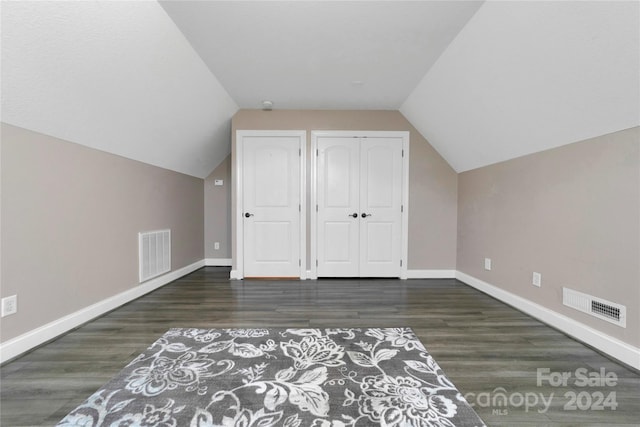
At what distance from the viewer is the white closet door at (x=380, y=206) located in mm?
4086

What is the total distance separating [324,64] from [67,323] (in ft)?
10.6

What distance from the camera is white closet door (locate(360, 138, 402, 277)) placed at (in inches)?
161

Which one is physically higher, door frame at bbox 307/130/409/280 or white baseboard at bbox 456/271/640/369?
door frame at bbox 307/130/409/280

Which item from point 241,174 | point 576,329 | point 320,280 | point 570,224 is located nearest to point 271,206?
point 241,174

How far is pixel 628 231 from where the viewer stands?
1.84m

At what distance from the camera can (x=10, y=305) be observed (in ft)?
Result: 5.93

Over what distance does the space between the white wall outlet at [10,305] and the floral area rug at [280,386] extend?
89 cm

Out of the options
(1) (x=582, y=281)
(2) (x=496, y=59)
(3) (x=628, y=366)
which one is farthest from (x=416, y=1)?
(3) (x=628, y=366)

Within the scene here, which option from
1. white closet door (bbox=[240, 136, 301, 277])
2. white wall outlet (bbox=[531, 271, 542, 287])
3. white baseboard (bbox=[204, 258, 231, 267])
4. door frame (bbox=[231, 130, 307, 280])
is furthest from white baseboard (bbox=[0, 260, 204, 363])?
white wall outlet (bbox=[531, 271, 542, 287])

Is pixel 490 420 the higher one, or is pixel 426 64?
pixel 426 64

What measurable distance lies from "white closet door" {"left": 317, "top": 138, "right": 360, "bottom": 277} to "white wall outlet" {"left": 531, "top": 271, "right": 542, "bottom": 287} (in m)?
2.08

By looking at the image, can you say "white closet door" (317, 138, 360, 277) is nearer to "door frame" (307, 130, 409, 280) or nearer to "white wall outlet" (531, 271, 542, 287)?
"door frame" (307, 130, 409, 280)

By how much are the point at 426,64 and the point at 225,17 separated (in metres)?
1.96

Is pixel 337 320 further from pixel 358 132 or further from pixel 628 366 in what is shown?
pixel 358 132
